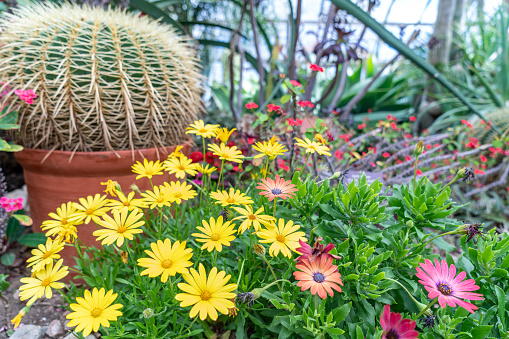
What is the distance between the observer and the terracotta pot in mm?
1336

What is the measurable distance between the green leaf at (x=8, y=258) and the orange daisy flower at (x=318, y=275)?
133cm

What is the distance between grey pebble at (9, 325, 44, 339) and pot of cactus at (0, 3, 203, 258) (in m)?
0.34

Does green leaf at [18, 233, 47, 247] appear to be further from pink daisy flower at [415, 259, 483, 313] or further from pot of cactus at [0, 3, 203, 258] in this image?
pink daisy flower at [415, 259, 483, 313]

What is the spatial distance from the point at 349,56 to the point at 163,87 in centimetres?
127

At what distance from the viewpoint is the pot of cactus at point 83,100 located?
1.31 meters

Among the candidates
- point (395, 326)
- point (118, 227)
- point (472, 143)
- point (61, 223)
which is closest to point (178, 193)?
point (118, 227)

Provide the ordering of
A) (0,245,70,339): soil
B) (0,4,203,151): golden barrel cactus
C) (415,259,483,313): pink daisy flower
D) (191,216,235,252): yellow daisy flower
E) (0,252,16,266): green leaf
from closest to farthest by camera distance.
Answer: (415,259,483,313): pink daisy flower, (191,216,235,252): yellow daisy flower, (0,245,70,339): soil, (0,4,203,151): golden barrel cactus, (0,252,16,266): green leaf

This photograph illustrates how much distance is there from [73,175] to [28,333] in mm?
575

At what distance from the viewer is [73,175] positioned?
136cm

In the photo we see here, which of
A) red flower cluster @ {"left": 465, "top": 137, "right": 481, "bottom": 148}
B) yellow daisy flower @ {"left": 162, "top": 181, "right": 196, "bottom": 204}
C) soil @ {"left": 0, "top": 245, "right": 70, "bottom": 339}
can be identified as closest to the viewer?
yellow daisy flower @ {"left": 162, "top": 181, "right": 196, "bottom": 204}

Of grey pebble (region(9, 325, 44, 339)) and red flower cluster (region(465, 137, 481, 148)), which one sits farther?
red flower cluster (region(465, 137, 481, 148))

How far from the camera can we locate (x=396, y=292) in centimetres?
91

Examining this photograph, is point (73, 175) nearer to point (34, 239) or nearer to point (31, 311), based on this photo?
point (34, 239)

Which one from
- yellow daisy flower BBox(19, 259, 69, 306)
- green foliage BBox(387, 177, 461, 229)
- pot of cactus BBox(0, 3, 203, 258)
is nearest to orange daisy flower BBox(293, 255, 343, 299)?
green foliage BBox(387, 177, 461, 229)
